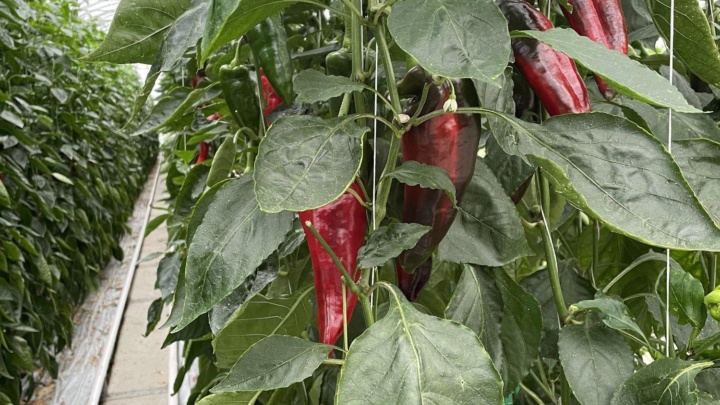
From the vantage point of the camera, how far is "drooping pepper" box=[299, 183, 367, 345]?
2.37ft

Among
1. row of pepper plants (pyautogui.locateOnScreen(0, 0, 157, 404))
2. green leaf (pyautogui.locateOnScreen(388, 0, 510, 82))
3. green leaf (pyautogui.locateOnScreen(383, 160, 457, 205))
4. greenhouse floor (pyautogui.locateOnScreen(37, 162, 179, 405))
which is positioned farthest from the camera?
greenhouse floor (pyautogui.locateOnScreen(37, 162, 179, 405))

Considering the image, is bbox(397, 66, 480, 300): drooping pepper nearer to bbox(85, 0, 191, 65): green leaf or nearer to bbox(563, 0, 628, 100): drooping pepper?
bbox(563, 0, 628, 100): drooping pepper

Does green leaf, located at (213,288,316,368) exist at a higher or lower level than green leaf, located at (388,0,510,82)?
lower

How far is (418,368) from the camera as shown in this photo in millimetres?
530

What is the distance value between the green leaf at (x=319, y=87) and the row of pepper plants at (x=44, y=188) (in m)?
1.61

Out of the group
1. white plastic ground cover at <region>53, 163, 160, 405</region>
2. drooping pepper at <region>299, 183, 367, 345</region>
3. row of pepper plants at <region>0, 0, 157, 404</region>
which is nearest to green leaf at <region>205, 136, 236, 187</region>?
drooping pepper at <region>299, 183, 367, 345</region>

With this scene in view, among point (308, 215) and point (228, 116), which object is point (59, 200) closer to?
point (228, 116)

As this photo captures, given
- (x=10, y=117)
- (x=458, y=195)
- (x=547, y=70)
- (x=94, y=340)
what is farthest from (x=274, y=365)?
(x=94, y=340)

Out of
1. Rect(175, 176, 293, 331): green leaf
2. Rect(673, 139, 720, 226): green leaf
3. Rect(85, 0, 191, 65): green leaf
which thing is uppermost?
Rect(85, 0, 191, 65): green leaf

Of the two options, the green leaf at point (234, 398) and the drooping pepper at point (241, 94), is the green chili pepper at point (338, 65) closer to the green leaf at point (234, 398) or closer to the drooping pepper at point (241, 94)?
the drooping pepper at point (241, 94)

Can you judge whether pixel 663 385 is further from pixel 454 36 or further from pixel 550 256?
pixel 454 36

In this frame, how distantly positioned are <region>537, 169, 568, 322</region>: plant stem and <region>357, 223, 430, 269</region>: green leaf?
175 mm

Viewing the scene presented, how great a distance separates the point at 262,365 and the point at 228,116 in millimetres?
699

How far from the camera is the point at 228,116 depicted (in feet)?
4.07
